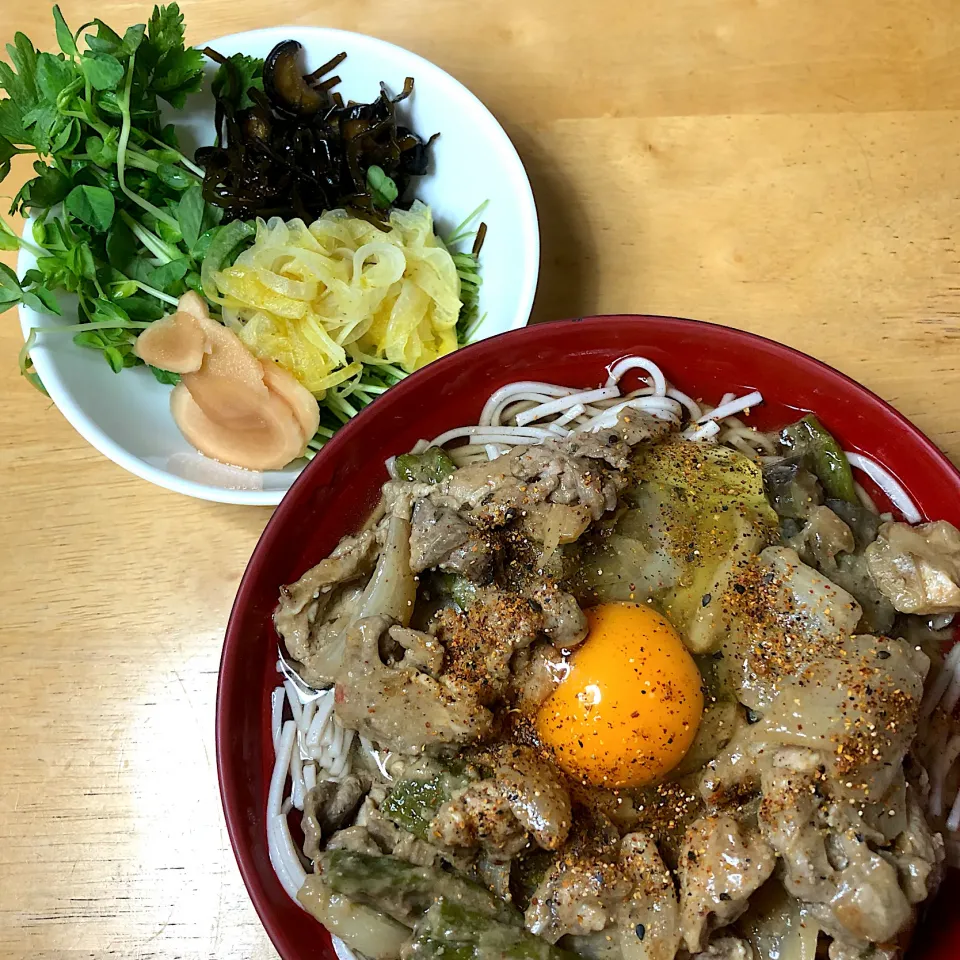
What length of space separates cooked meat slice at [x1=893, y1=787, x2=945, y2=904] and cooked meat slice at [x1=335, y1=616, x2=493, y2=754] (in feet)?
2.89

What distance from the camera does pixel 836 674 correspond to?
1.72 meters

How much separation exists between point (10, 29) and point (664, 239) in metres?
2.39

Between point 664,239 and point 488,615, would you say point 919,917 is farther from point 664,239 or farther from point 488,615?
point 664,239

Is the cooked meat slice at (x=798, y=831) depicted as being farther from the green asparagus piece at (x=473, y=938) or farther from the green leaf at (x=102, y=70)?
→ the green leaf at (x=102, y=70)

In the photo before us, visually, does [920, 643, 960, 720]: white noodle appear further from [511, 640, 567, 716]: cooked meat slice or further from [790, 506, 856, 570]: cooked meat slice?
[511, 640, 567, 716]: cooked meat slice

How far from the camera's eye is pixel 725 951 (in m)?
1.66

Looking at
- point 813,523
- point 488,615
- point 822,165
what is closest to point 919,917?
point 813,523

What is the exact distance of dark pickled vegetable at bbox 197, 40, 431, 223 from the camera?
2.40m

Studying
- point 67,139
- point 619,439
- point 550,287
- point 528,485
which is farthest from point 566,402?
point 67,139

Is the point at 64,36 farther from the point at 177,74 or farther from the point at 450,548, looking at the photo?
the point at 450,548

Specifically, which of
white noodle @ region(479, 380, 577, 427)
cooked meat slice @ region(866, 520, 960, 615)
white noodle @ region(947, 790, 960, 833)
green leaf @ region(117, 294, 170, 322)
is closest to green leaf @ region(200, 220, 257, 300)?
green leaf @ region(117, 294, 170, 322)

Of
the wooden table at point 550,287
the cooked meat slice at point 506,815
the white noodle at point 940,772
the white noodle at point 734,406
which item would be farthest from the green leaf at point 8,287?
the white noodle at point 940,772

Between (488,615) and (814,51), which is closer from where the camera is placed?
(488,615)

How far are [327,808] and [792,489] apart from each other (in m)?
1.36
